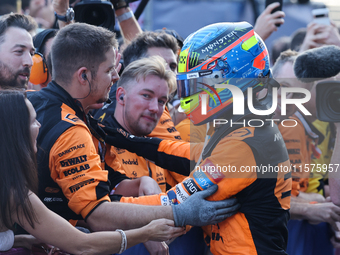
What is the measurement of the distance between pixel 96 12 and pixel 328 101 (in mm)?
2544

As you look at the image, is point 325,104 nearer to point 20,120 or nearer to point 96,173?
point 96,173

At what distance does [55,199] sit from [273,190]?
60.3 inches

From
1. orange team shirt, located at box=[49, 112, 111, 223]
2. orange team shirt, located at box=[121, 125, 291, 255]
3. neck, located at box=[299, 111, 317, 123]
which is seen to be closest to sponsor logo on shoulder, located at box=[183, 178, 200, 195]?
orange team shirt, located at box=[121, 125, 291, 255]

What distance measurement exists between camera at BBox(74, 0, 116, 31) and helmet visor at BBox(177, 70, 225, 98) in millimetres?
1638

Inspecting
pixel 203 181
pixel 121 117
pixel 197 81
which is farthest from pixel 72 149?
pixel 121 117

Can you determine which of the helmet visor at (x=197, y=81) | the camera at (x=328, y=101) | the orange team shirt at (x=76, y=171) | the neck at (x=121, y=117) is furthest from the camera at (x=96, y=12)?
the camera at (x=328, y=101)

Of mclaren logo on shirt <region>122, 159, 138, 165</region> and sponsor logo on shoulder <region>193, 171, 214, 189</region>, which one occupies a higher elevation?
sponsor logo on shoulder <region>193, 171, 214, 189</region>

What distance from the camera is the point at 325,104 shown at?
3.36 metres

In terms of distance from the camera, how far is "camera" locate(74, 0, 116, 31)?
4031 mm

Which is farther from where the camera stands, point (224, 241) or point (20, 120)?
point (224, 241)

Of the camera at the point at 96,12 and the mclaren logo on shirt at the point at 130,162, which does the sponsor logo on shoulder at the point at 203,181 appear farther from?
the camera at the point at 96,12

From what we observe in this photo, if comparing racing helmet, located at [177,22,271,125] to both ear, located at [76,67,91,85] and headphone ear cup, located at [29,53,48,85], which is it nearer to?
ear, located at [76,67,91,85]

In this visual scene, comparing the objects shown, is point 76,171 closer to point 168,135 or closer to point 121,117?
point 121,117

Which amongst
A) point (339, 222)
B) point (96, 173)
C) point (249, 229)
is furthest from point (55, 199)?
point (339, 222)
